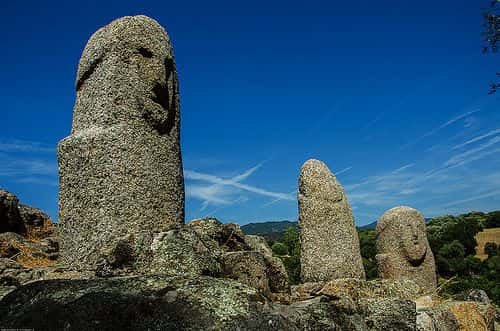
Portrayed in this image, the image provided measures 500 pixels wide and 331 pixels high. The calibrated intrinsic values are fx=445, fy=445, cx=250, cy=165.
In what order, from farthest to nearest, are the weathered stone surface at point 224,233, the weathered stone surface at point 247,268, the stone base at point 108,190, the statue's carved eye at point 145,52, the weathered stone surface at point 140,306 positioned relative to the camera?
the statue's carved eye at point 145,52 < the weathered stone surface at point 224,233 < the stone base at point 108,190 < the weathered stone surface at point 247,268 < the weathered stone surface at point 140,306

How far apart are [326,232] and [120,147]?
23.3 ft

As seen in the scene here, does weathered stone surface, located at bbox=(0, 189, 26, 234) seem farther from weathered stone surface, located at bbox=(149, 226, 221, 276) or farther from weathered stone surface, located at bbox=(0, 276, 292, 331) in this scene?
weathered stone surface, located at bbox=(0, 276, 292, 331)

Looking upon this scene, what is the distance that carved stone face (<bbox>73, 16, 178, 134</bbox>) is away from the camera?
679cm

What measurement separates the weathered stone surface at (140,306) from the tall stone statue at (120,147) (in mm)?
2477

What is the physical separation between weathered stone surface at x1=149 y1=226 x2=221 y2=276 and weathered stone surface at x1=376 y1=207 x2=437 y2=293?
11088mm

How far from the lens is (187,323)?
3.31 m

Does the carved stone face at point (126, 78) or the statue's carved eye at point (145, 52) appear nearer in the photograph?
the carved stone face at point (126, 78)

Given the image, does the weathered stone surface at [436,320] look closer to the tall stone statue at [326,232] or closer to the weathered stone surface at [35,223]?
the tall stone statue at [326,232]

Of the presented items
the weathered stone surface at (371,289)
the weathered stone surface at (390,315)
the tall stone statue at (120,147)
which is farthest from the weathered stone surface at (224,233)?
the weathered stone surface at (390,315)

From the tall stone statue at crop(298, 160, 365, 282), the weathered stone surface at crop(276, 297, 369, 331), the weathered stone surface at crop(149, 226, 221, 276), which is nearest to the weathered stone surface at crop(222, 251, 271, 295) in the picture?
the weathered stone surface at crop(149, 226, 221, 276)

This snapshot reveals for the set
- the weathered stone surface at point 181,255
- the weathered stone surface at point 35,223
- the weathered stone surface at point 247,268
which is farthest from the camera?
the weathered stone surface at point 35,223

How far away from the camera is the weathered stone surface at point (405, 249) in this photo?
48.8ft

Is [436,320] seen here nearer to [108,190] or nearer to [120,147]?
[108,190]

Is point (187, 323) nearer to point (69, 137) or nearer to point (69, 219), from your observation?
point (69, 219)
